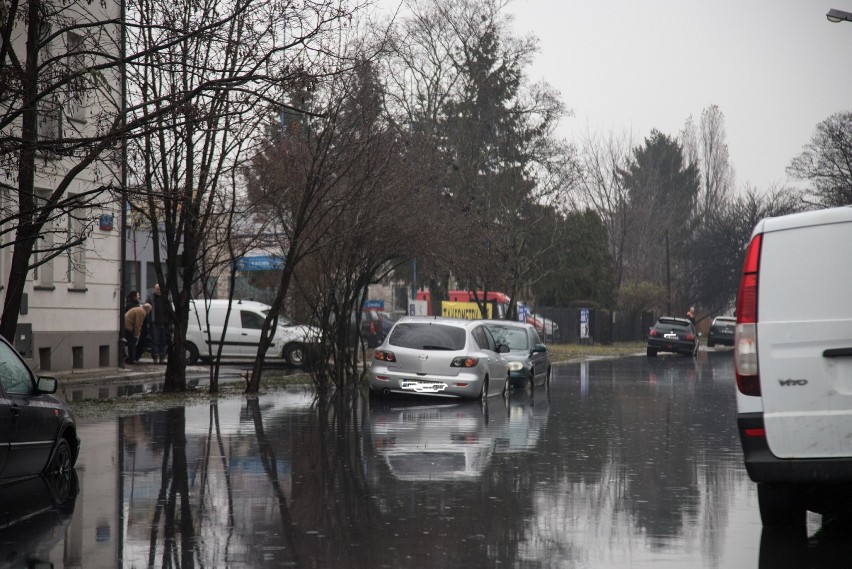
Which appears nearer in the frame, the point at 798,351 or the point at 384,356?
the point at 798,351

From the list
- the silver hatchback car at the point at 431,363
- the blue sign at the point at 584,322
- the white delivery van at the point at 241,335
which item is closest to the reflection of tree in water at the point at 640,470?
the silver hatchback car at the point at 431,363

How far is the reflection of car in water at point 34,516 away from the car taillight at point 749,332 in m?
4.24

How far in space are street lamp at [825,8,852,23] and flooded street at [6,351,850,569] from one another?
1384cm

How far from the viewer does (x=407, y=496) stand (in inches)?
410

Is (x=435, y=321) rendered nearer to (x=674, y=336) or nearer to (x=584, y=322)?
(x=674, y=336)

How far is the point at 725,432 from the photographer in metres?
17.3

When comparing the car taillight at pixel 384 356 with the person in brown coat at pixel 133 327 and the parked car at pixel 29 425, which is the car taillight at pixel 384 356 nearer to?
the parked car at pixel 29 425

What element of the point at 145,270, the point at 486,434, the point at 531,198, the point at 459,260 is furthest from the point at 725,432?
the point at 145,270

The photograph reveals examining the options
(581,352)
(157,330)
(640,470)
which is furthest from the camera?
(581,352)

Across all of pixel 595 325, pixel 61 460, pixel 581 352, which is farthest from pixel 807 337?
pixel 595 325

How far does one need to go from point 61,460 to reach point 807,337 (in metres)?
6.60

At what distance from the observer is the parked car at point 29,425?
32.4ft

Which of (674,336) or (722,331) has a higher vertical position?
(674,336)

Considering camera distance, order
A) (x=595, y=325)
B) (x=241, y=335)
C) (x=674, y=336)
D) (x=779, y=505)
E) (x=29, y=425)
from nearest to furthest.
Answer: (x=779, y=505) → (x=29, y=425) → (x=241, y=335) → (x=674, y=336) → (x=595, y=325)
